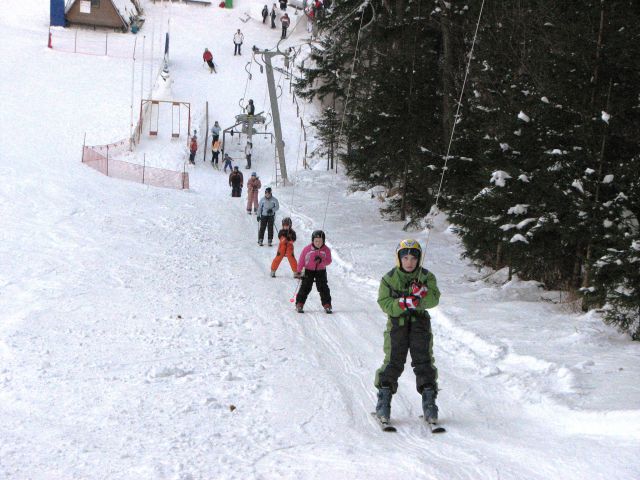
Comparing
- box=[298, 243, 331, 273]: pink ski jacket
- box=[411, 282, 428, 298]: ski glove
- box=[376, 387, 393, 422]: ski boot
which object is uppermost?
box=[411, 282, 428, 298]: ski glove

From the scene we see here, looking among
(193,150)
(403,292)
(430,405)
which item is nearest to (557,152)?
(403,292)

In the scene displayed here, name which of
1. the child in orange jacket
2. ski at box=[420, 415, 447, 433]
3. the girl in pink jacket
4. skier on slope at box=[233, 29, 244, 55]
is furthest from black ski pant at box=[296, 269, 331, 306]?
skier on slope at box=[233, 29, 244, 55]

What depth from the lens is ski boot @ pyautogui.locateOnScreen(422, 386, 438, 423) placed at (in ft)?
20.6

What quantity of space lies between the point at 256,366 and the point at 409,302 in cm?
249

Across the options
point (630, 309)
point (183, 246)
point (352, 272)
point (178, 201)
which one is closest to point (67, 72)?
point (178, 201)

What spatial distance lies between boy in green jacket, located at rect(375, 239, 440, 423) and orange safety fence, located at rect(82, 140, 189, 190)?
24.3 m

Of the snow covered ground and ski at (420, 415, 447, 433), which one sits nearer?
the snow covered ground

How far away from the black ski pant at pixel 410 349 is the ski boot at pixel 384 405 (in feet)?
0.19

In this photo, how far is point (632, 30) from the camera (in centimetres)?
981

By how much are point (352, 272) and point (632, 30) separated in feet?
24.1

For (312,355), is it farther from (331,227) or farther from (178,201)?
(178,201)

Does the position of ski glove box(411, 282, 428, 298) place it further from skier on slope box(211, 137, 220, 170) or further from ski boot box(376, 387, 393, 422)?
skier on slope box(211, 137, 220, 170)

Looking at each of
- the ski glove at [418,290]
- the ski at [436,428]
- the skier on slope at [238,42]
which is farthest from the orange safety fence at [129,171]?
the skier on slope at [238,42]

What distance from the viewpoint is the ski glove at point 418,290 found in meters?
6.39
